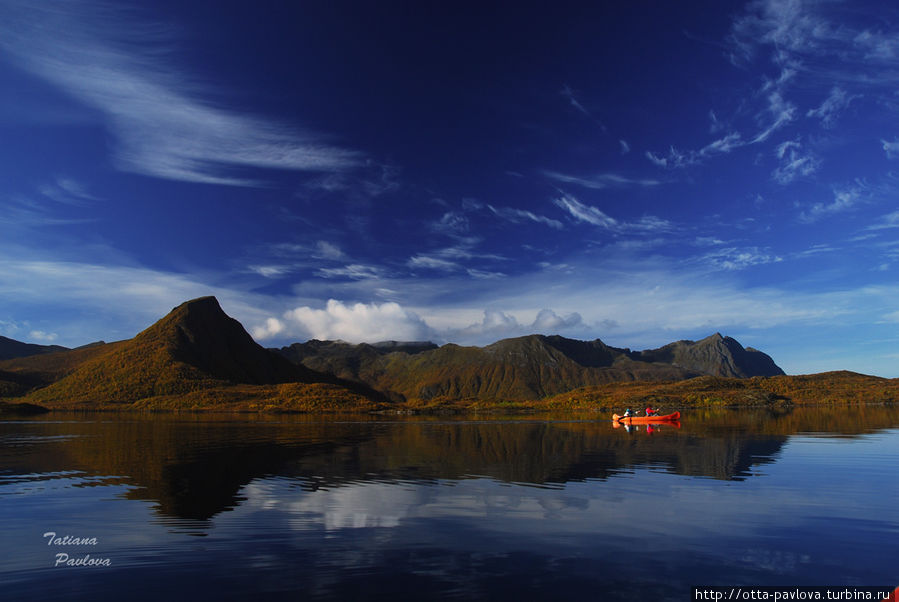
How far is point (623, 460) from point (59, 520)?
1443 inches

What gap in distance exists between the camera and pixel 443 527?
733 inches

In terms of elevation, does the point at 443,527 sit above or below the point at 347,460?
above

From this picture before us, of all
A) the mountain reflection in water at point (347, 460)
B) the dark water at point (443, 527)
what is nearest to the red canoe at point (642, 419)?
the mountain reflection in water at point (347, 460)

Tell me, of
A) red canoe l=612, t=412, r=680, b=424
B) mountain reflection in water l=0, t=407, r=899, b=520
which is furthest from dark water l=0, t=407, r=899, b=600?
red canoe l=612, t=412, r=680, b=424

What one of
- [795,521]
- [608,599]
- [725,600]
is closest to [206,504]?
[608,599]

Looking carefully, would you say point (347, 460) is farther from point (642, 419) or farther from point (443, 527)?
point (642, 419)

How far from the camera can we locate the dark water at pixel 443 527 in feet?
43.2

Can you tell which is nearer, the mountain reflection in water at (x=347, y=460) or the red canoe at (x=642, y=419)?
the mountain reflection in water at (x=347, y=460)

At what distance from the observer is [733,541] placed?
16.9 meters

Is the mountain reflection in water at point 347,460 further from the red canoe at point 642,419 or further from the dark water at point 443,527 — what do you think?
the red canoe at point 642,419

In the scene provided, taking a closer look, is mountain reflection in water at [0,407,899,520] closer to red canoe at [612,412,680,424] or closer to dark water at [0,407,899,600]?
dark water at [0,407,899,600]

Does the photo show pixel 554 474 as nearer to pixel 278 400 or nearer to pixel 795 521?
pixel 795 521

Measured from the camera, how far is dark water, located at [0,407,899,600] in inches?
519

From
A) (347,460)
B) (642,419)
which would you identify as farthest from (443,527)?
(642,419)
